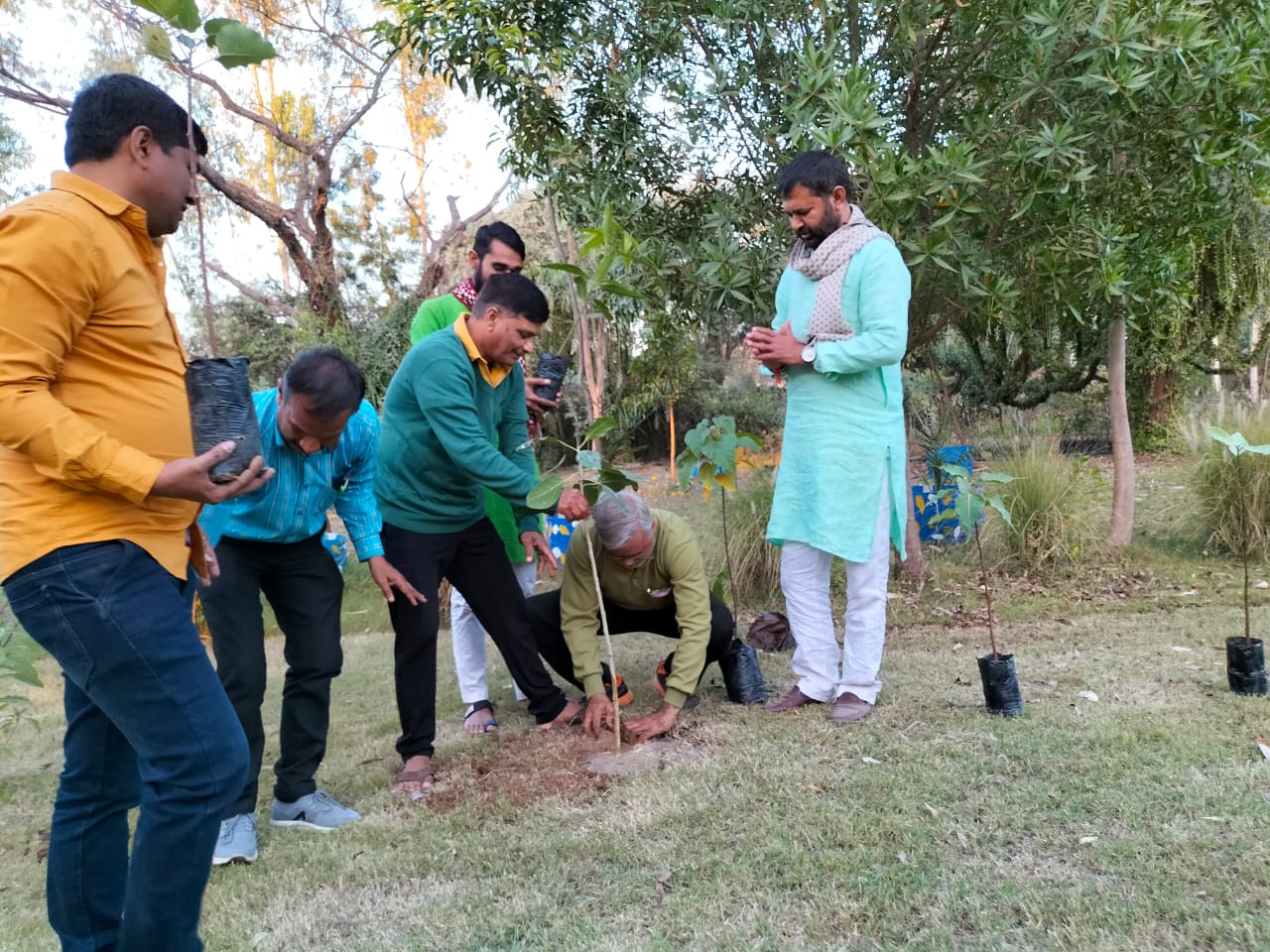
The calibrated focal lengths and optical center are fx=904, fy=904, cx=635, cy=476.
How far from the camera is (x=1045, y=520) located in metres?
6.21

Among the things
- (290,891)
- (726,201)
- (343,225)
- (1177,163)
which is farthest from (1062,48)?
(343,225)

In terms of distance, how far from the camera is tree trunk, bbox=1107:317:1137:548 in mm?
6363

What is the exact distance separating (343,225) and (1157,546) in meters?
15.1

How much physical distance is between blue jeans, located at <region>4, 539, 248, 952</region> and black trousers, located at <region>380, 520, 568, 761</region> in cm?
147

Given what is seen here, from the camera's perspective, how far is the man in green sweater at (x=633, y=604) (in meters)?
3.36

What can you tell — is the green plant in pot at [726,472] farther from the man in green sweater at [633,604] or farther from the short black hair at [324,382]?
the short black hair at [324,382]

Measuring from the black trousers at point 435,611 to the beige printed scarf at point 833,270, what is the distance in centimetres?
153

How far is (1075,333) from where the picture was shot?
11.0 metres

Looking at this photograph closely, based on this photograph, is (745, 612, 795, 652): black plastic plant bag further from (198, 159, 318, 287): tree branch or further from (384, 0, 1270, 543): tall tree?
(198, 159, 318, 287): tree branch

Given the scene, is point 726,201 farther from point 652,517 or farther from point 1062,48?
point 652,517

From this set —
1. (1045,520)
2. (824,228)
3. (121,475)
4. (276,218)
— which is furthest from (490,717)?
(276,218)

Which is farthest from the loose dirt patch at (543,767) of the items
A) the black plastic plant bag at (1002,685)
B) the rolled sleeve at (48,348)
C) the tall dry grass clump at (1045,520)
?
the tall dry grass clump at (1045,520)

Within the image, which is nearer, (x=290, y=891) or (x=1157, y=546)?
(x=290, y=891)

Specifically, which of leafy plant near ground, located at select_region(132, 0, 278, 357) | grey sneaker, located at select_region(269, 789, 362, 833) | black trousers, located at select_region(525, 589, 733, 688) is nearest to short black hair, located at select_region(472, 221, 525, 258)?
black trousers, located at select_region(525, 589, 733, 688)
